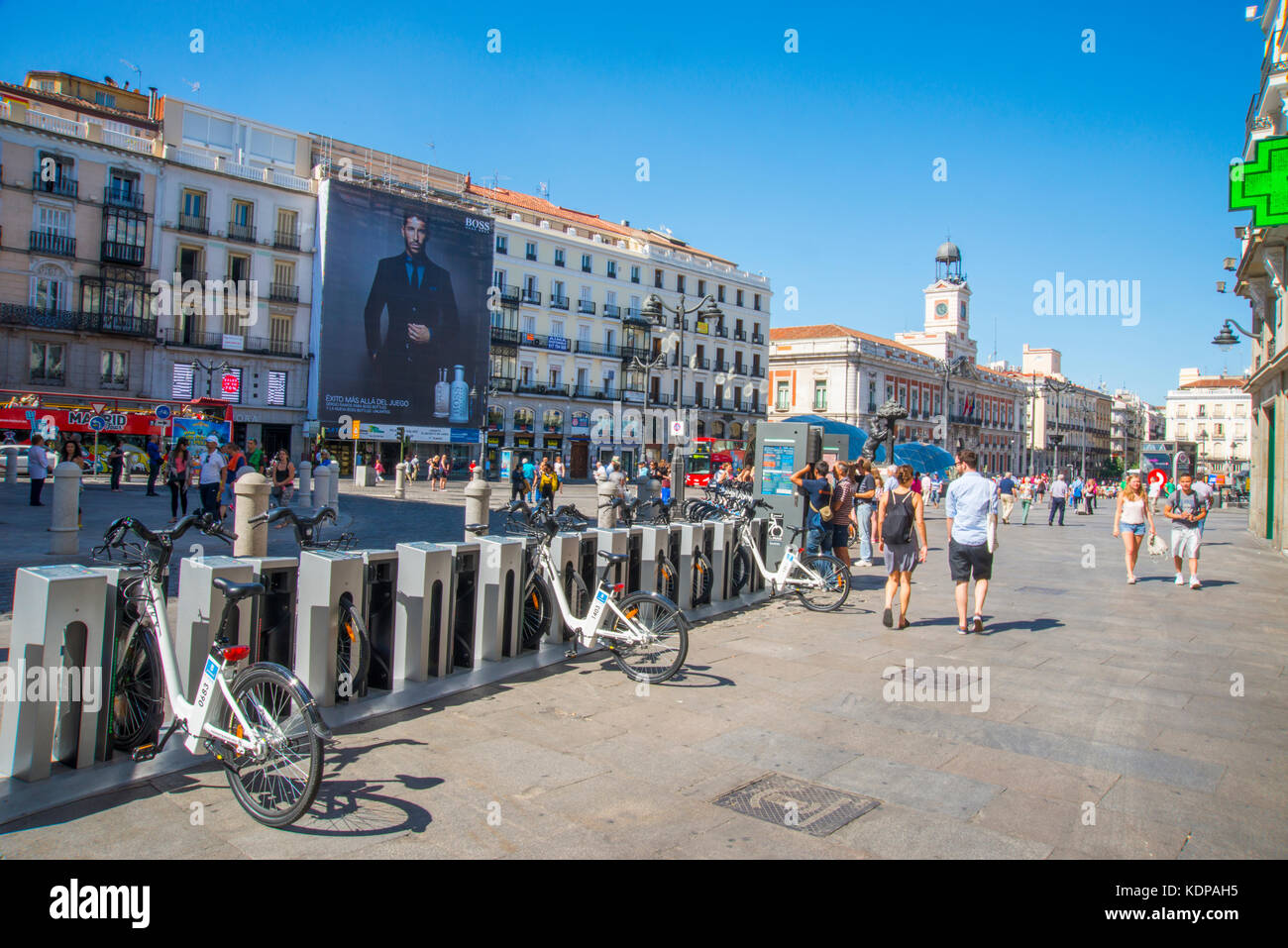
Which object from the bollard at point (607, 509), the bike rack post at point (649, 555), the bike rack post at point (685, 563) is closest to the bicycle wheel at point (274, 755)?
the bike rack post at point (649, 555)

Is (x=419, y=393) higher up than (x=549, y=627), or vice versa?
(x=419, y=393)

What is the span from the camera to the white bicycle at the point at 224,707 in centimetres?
349

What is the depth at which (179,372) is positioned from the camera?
1481 inches

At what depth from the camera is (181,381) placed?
37.8 meters

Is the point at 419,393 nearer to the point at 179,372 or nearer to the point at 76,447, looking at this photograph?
the point at 179,372

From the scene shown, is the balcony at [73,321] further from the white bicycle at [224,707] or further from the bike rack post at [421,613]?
the white bicycle at [224,707]

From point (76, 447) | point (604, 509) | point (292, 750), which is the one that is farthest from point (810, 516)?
point (76, 447)

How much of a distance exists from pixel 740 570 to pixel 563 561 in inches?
140

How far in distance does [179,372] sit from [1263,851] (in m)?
41.8

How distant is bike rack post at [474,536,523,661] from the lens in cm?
618

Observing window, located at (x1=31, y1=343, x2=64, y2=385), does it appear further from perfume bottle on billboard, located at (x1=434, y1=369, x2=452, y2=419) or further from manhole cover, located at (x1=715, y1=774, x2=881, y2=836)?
manhole cover, located at (x1=715, y1=774, x2=881, y2=836)

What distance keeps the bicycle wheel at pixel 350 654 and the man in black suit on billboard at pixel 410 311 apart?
3953 centimetres

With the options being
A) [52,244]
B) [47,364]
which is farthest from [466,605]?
[52,244]
